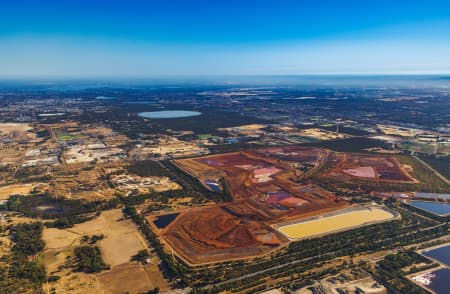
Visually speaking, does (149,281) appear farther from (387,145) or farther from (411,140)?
(411,140)

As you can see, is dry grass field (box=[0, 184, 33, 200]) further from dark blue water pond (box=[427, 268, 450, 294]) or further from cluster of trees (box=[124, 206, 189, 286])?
dark blue water pond (box=[427, 268, 450, 294])

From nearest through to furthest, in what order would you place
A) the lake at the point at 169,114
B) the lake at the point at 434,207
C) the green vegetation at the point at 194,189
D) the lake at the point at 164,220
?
the lake at the point at 164,220
the lake at the point at 434,207
the green vegetation at the point at 194,189
the lake at the point at 169,114

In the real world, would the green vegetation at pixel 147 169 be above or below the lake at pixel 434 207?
above

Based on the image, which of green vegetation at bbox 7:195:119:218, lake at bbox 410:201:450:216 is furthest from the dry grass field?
lake at bbox 410:201:450:216

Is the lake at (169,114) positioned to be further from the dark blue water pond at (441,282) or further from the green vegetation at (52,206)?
the dark blue water pond at (441,282)

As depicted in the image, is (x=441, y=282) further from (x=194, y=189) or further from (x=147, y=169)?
(x=147, y=169)

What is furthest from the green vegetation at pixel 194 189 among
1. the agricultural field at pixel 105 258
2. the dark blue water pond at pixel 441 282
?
Result: the dark blue water pond at pixel 441 282
